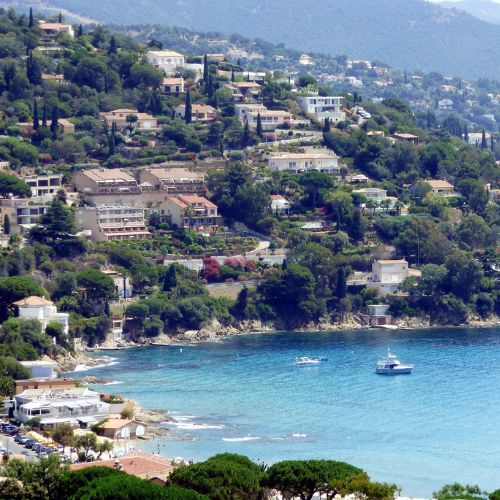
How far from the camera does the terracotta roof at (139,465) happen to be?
44438 millimetres

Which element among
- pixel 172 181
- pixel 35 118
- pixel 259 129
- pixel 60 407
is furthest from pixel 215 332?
pixel 60 407

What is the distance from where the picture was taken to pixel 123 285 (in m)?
74.8

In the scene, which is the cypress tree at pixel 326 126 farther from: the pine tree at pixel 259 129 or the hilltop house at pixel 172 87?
the hilltop house at pixel 172 87

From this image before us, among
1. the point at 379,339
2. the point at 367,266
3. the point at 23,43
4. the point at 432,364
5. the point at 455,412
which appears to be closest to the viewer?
the point at 455,412

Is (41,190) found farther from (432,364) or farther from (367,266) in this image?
(432,364)

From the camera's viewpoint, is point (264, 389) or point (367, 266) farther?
point (367, 266)

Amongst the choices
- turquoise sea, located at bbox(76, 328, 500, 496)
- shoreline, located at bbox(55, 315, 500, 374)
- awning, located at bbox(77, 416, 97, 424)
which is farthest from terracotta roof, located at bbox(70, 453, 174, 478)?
shoreline, located at bbox(55, 315, 500, 374)

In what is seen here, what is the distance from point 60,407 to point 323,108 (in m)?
44.0

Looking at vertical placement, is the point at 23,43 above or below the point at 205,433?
above

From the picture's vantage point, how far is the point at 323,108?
9694 centimetres

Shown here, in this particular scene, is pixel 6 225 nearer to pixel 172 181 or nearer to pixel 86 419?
pixel 172 181

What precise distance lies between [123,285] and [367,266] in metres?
11.4

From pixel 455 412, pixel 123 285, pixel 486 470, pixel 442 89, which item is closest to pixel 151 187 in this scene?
pixel 123 285

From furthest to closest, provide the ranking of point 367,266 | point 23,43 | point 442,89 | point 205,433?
point 442,89
point 23,43
point 367,266
point 205,433
